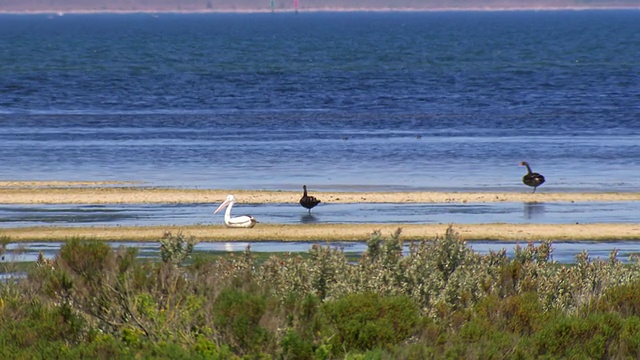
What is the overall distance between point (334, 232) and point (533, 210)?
14.6ft

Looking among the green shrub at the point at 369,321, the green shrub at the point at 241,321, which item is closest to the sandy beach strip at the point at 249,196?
the green shrub at the point at 369,321

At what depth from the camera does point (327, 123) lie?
4066 centimetres

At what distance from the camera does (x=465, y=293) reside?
10.5 metres

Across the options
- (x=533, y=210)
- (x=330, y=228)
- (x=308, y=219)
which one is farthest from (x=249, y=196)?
(x=533, y=210)

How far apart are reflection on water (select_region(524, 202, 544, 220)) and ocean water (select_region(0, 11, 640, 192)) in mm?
2091

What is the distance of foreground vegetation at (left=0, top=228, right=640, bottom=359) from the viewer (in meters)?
8.41

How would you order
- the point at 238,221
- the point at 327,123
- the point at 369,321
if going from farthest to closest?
the point at 327,123, the point at 238,221, the point at 369,321

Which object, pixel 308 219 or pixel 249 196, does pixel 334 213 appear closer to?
pixel 308 219

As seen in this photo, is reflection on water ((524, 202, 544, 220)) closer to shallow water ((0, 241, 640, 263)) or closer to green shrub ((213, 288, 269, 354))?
shallow water ((0, 241, 640, 263))

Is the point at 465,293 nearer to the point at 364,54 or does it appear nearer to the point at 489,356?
the point at 489,356

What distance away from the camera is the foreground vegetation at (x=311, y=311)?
841cm

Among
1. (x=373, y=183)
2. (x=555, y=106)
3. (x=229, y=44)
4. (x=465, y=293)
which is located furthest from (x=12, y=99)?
(x=229, y=44)

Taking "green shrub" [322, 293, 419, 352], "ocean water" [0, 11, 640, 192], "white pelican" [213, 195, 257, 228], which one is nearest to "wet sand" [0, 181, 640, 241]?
"white pelican" [213, 195, 257, 228]

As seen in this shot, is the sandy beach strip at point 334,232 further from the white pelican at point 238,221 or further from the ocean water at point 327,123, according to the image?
the ocean water at point 327,123
